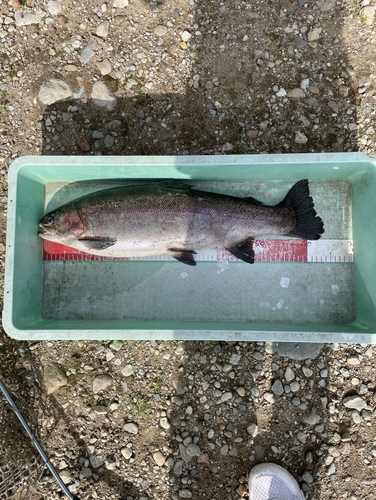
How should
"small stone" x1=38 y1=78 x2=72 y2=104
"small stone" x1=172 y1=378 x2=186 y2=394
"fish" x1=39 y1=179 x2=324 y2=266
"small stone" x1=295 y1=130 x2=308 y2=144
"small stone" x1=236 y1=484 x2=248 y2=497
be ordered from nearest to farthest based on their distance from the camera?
"fish" x1=39 y1=179 x2=324 y2=266
"small stone" x1=236 y1=484 x2=248 y2=497
"small stone" x1=172 y1=378 x2=186 y2=394
"small stone" x1=295 y1=130 x2=308 y2=144
"small stone" x1=38 y1=78 x2=72 y2=104

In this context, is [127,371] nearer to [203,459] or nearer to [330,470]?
[203,459]

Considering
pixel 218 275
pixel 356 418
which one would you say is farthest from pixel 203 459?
pixel 218 275

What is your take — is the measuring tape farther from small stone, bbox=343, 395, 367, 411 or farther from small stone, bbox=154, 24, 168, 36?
small stone, bbox=154, 24, 168, 36

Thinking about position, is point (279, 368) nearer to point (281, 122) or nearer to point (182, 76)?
point (281, 122)

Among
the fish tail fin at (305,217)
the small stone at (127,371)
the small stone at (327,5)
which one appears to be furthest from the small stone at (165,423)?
the small stone at (327,5)

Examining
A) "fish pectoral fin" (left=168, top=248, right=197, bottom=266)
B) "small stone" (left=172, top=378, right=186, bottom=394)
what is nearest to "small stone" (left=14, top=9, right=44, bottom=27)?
"fish pectoral fin" (left=168, top=248, right=197, bottom=266)
